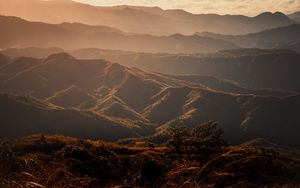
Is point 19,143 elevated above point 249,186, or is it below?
below

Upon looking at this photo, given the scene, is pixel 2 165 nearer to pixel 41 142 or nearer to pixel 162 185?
pixel 162 185

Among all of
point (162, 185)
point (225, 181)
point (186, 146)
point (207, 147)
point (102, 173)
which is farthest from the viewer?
point (186, 146)

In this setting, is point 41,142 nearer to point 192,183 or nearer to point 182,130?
point 182,130

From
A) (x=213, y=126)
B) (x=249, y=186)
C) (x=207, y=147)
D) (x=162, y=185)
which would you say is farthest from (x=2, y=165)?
(x=213, y=126)

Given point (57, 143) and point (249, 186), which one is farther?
point (57, 143)

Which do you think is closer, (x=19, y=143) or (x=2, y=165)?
(x=2, y=165)

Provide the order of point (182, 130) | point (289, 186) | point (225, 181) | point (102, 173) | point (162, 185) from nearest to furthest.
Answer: point (289, 186) → point (162, 185) → point (225, 181) → point (102, 173) → point (182, 130)

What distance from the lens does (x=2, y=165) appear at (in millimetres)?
6379

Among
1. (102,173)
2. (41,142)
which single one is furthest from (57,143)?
(102,173)

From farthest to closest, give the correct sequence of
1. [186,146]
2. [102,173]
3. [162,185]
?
[186,146] → [102,173] → [162,185]

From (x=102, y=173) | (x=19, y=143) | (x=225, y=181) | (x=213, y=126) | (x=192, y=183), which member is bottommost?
(x=19, y=143)

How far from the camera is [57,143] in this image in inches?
4353

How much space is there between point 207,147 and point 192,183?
141 feet

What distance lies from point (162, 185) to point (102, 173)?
237 inches
